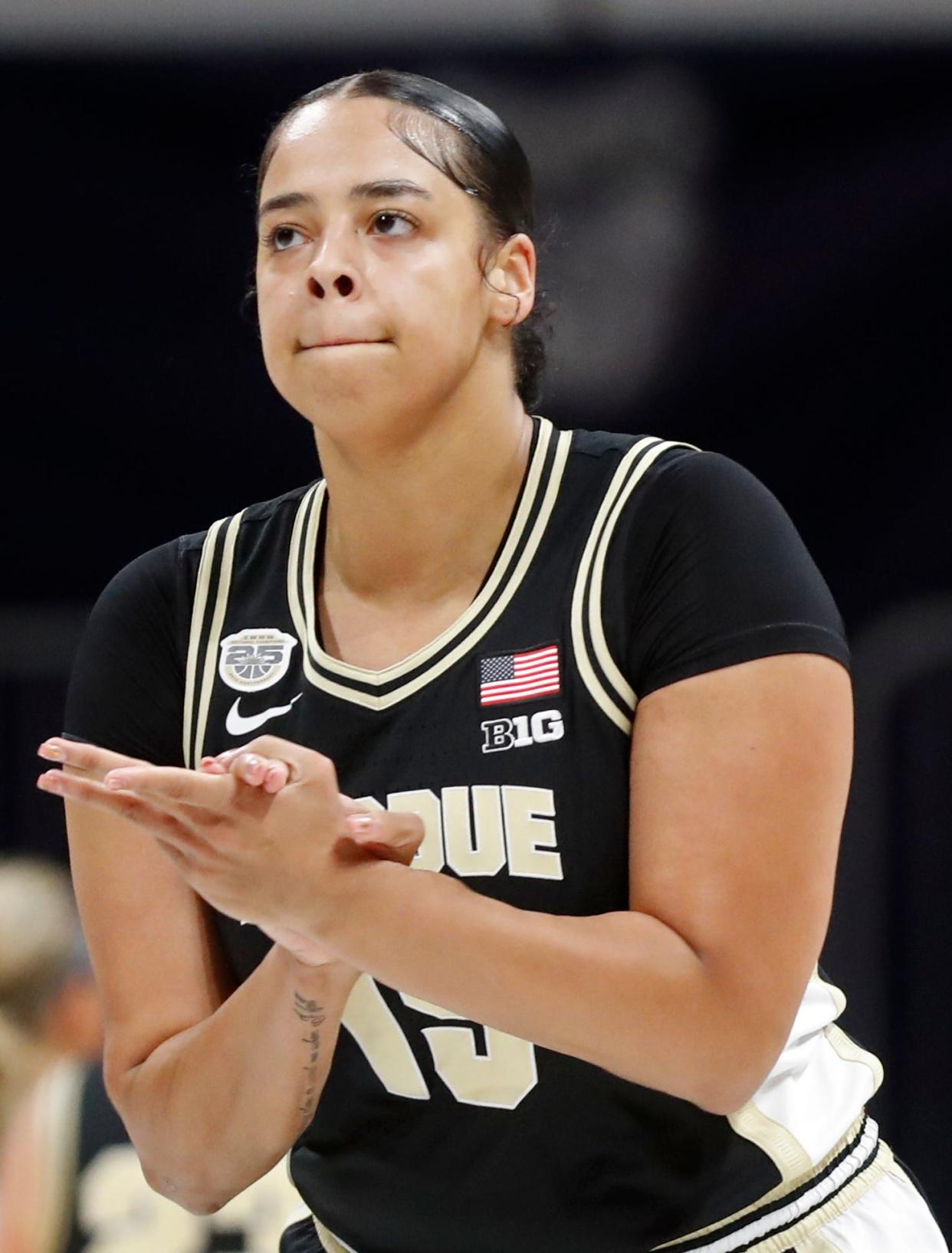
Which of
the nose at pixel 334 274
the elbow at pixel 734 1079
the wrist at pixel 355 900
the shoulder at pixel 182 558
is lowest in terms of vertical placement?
the elbow at pixel 734 1079

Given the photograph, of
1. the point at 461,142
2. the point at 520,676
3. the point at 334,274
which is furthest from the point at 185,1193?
the point at 461,142

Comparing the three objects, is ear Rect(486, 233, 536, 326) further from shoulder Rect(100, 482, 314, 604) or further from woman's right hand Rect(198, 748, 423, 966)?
woman's right hand Rect(198, 748, 423, 966)

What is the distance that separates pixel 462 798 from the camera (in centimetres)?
139

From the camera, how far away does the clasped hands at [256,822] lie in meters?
1.14

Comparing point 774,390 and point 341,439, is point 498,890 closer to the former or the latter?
point 341,439

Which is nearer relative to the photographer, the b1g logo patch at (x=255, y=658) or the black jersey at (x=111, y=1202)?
the b1g logo patch at (x=255, y=658)

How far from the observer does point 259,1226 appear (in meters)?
2.34

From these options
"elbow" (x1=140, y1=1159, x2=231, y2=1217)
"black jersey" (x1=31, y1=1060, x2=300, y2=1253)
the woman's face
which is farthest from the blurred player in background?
the woman's face

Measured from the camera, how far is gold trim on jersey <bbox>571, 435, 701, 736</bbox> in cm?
137

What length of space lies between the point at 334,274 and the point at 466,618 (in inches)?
11.5

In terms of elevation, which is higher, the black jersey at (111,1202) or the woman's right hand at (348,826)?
the woman's right hand at (348,826)

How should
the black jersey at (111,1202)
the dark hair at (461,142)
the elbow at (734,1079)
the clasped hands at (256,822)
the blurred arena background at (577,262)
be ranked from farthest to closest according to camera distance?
the blurred arena background at (577,262) < the black jersey at (111,1202) < the dark hair at (461,142) < the elbow at (734,1079) < the clasped hands at (256,822)

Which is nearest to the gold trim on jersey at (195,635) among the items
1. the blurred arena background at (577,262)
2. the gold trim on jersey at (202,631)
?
the gold trim on jersey at (202,631)

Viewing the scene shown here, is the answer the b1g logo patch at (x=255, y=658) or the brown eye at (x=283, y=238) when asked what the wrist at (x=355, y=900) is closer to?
the b1g logo patch at (x=255, y=658)
